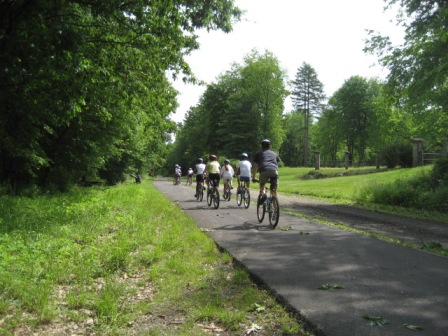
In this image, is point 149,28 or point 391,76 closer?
point 149,28

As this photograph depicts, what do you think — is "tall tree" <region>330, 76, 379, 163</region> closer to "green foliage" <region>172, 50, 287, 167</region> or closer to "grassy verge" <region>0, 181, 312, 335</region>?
"green foliage" <region>172, 50, 287, 167</region>

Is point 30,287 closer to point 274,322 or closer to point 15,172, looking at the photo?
point 274,322

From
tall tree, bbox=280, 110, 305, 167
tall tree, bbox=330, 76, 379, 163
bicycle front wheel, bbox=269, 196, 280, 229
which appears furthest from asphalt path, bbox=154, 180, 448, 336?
tall tree, bbox=280, 110, 305, 167

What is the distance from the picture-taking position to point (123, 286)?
4855 millimetres

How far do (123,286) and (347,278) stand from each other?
2.95 metres

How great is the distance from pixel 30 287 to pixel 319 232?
6024 millimetres

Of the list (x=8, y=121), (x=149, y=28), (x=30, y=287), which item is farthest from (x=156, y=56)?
(x=30, y=287)

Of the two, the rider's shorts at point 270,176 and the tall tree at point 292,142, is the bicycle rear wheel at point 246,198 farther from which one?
the tall tree at point 292,142

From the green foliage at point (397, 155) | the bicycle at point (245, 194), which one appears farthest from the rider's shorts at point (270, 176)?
the green foliage at point (397, 155)

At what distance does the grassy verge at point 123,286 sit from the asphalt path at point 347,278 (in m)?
0.31

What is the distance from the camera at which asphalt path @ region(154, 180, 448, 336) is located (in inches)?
142

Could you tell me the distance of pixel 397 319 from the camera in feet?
11.9

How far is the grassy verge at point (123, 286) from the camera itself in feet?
12.3

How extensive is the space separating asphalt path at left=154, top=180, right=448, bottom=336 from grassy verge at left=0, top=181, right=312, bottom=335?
0.31 meters
